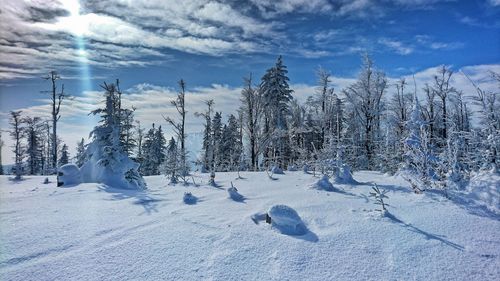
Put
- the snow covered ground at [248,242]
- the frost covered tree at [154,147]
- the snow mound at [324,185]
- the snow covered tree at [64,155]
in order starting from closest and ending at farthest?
the snow covered ground at [248,242] → the snow mound at [324,185] → the frost covered tree at [154,147] → the snow covered tree at [64,155]

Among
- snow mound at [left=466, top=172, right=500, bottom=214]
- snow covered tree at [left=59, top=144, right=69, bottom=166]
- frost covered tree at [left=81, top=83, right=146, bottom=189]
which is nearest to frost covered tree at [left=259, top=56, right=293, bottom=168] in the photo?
frost covered tree at [left=81, top=83, right=146, bottom=189]

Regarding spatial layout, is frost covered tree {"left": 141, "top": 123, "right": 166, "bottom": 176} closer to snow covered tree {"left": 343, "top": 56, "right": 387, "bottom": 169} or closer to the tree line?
the tree line

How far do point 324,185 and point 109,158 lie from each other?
8.72 metres

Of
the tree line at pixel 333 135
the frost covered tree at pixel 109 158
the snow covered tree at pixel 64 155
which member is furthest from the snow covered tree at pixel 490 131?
the snow covered tree at pixel 64 155

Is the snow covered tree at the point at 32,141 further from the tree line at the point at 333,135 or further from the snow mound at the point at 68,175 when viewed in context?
the snow mound at the point at 68,175

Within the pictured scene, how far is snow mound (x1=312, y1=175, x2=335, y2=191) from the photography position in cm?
897

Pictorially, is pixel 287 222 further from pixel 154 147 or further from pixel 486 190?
pixel 154 147

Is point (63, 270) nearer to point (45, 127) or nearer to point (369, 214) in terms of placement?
point (369, 214)

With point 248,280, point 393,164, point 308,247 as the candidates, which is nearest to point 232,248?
point 248,280

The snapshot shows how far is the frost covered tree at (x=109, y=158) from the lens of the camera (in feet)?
41.9

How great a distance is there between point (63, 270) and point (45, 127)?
44.1 meters

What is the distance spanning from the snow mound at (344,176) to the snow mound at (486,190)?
341 cm

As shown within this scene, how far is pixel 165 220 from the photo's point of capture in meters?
6.23

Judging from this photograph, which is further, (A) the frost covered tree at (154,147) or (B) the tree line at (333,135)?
(A) the frost covered tree at (154,147)
